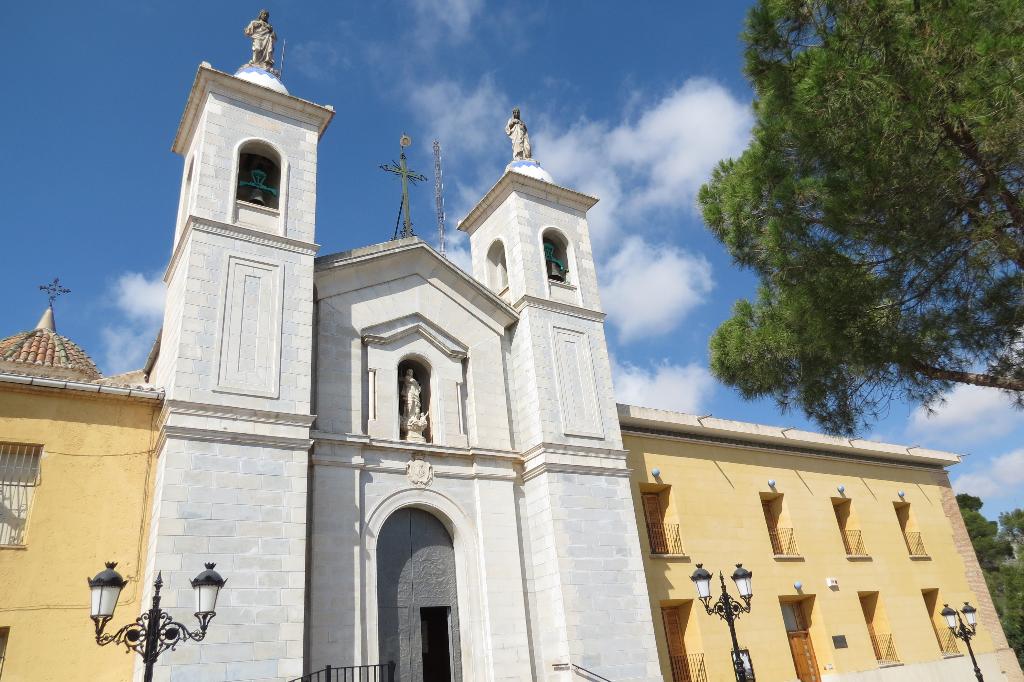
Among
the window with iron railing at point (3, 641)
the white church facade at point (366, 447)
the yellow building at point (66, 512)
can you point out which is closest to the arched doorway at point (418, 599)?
the white church facade at point (366, 447)

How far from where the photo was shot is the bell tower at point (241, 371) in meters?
9.89

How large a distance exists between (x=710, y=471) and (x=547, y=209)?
7177 mm

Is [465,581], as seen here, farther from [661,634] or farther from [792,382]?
[792,382]

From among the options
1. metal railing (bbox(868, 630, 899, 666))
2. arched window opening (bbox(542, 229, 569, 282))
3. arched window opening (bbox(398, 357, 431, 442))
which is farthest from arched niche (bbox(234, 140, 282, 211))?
metal railing (bbox(868, 630, 899, 666))

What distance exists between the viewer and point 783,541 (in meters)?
18.4

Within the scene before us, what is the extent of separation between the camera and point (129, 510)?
1079cm

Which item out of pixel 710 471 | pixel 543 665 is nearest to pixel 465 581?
pixel 543 665

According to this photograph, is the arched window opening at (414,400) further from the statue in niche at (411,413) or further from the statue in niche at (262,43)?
the statue in niche at (262,43)

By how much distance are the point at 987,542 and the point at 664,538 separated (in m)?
34.8

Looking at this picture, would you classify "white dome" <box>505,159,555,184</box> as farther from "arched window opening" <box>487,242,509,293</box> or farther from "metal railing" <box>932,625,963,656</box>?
"metal railing" <box>932,625,963,656</box>

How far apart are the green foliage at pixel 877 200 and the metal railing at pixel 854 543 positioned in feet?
31.3

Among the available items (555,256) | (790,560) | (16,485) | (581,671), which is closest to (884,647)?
(790,560)

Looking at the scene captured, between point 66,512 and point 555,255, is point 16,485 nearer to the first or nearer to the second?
point 66,512

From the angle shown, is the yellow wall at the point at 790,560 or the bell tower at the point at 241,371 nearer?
the bell tower at the point at 241,371
